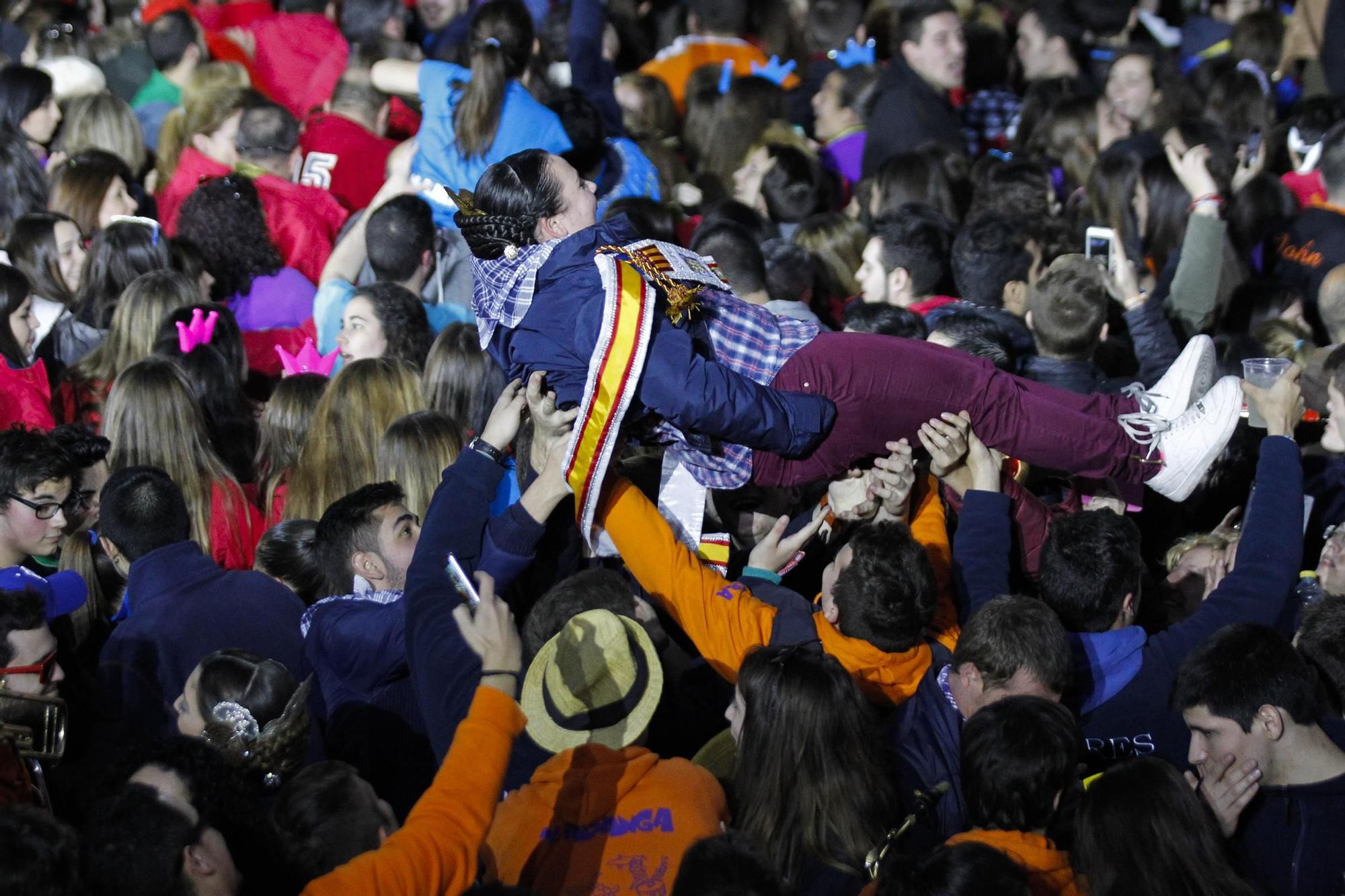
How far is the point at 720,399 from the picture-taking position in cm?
409

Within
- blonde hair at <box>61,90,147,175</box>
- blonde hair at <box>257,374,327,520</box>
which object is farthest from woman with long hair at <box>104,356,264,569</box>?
blonde hair at <box>61,90,147,175</box>

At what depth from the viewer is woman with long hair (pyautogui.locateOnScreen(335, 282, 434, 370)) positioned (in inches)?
237

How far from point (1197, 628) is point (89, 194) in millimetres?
5608

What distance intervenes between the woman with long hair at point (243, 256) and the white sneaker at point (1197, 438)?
4.13m

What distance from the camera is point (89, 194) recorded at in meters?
7.25

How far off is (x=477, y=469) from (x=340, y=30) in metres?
6.79

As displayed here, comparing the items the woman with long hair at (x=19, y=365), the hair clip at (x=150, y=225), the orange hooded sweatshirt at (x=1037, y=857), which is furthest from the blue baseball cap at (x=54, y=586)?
the orange hooded sweatshirt at (x=1037, y=857)

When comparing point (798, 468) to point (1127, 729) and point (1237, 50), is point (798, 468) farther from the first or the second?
point (1237, 50)

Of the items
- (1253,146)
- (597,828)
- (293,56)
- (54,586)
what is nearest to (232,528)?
(54,586)

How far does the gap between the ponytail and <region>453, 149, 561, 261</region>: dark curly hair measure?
109 inches

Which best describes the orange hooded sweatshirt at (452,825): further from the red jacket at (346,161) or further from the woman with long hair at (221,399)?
the red jacket at (346,161)

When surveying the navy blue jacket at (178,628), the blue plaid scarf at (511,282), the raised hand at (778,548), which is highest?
the blue plaid scarf at (511,282)

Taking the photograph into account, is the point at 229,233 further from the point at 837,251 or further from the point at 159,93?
the point at 837,251

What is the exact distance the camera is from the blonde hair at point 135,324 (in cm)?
609
